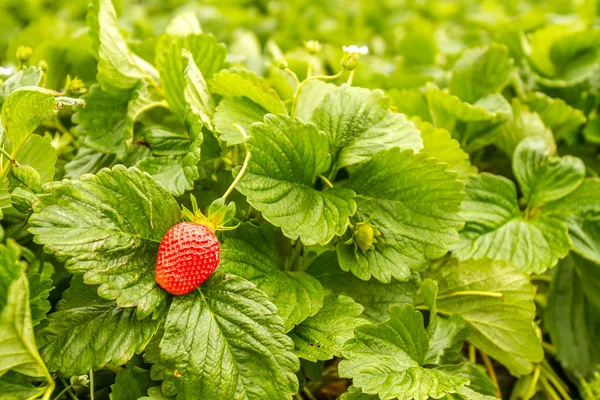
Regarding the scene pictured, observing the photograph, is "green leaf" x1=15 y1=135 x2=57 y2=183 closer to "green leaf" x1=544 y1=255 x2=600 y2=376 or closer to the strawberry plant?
the strawberry plant

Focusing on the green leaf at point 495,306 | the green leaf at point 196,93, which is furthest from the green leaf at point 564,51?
the green leaf at point 196,93

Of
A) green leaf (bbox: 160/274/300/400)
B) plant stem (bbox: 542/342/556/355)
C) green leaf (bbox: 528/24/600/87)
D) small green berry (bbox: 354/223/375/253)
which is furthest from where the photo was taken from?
green leaf (bbox: 528/24/600/87)

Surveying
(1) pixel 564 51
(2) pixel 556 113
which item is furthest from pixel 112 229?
(1) pixel 564 51

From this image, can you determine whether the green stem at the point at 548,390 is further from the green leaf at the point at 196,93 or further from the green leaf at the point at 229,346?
the green leaf at the point at 196,93

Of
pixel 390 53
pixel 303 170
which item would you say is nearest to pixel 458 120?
pixel 303 170

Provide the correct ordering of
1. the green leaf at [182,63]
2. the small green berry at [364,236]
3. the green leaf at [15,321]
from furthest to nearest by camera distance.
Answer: the green leaf at [182,63]
the small green berry at [364,236]
the green leaf at [15,321]

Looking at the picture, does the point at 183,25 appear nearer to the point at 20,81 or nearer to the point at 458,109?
the point at 20,81

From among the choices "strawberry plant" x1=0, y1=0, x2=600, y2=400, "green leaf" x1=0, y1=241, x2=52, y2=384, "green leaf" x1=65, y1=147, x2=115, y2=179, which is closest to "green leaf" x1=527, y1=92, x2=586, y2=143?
"strawberry plant" x1=0, y1=0, x2=600, y2=400
